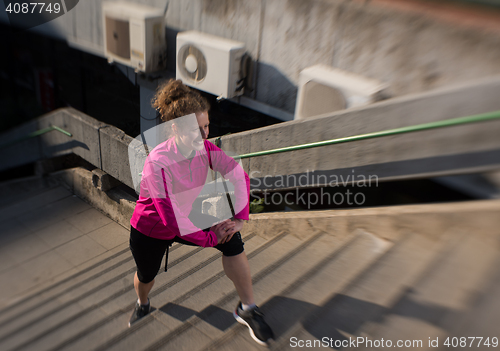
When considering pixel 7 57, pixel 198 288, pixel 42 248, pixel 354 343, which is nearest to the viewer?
pixel 354 343

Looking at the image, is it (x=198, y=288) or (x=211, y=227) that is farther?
(x=198, y=288)

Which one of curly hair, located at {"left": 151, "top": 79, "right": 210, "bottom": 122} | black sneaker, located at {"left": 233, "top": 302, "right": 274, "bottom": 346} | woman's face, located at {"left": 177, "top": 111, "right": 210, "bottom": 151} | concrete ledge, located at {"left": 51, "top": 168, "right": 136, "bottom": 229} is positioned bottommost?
concrete ledge, located at {"left": 51, "top": 168, "right": 136, "bottom": 229}

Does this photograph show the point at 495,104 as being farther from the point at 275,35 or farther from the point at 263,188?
the point at 275,35

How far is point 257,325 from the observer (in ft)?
8.09

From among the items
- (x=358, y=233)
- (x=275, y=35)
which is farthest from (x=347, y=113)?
(x=275, y=35)

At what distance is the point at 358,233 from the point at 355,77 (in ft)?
7.39

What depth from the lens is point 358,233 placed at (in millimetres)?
3377

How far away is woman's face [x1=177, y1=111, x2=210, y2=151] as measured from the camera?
2.34 meters

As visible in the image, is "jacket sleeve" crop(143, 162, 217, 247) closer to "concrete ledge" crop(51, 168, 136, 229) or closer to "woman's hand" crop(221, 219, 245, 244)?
"woman's hand" crop(221, 219, 245, 244)

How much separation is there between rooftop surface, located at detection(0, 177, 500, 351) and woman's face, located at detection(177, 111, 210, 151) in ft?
4.15

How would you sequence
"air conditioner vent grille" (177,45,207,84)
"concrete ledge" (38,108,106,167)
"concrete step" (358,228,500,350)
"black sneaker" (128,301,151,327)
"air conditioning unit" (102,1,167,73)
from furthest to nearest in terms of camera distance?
"air conditioning unit" (102,1,167,73) < "air conditioner vent grille" (177,45,207,84) < "concrete ledge" (38,108,106,167) < "black sneaker" (128,301,151,327) < "concrete step" (358,228,500,350)

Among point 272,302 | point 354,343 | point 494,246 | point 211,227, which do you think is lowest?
point 272,302

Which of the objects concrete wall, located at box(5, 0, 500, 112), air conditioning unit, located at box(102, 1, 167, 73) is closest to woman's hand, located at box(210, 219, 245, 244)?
concrete wall, located at box(5, 0, 500, 112)

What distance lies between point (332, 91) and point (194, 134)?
2764 millimetres
